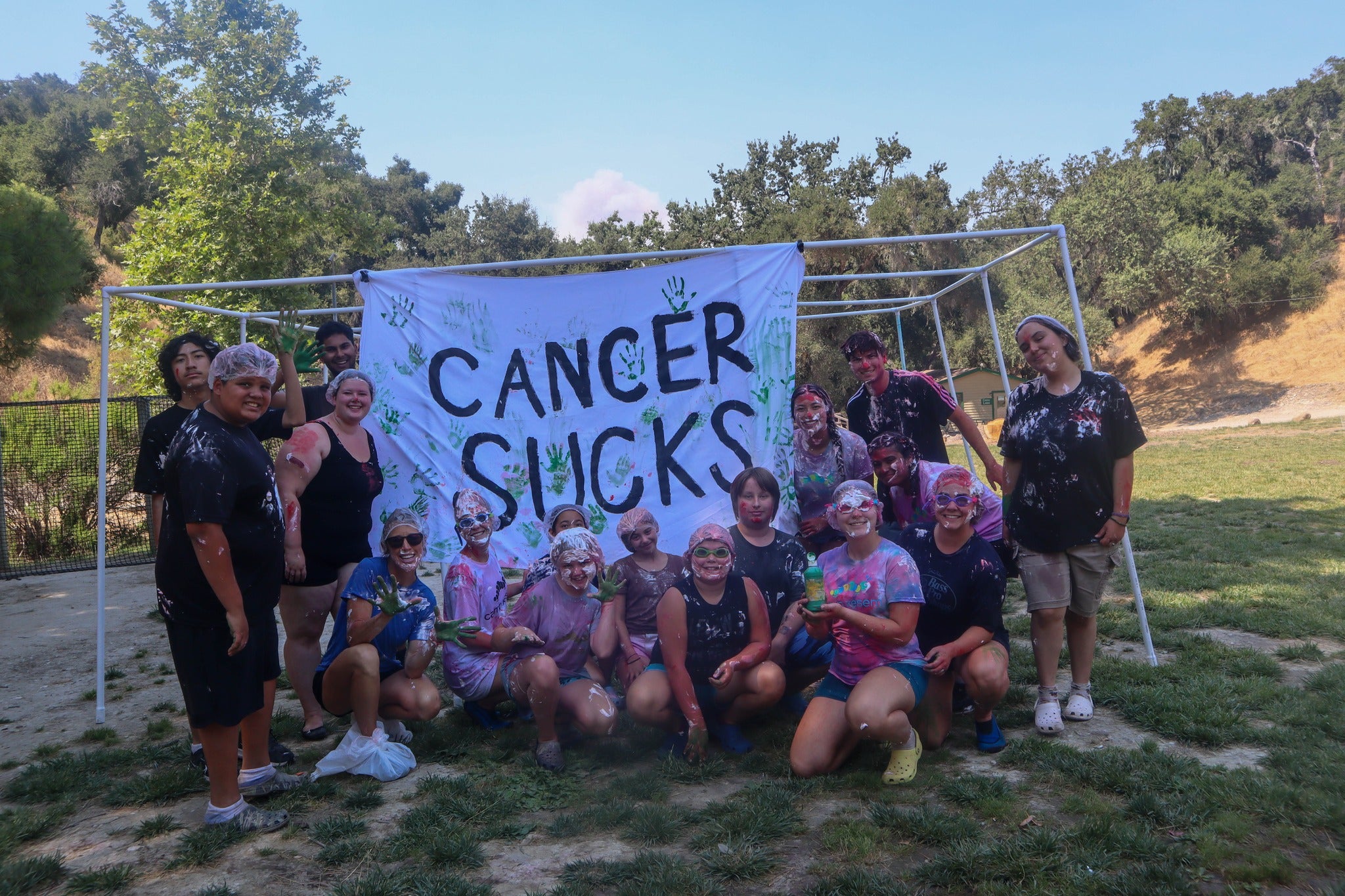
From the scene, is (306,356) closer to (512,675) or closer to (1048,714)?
(512,675)

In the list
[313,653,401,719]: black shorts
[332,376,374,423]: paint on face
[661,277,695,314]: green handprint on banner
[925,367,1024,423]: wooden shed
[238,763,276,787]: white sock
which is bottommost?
[238,763,276,787]: white sock

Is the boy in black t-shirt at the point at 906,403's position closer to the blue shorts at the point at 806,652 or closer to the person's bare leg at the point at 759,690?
the blue shorts at the point at 806,652

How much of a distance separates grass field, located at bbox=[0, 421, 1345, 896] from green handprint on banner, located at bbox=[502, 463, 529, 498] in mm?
1288

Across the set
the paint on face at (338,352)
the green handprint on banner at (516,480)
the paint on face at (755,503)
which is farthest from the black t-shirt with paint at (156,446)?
the paint on face at (755,503)

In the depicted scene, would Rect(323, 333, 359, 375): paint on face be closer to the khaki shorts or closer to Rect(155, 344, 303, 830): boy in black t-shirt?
Rect(155, 344, 303, 830): boy in black t-shirt

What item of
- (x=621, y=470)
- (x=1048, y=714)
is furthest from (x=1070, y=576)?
(x=621, y=470)

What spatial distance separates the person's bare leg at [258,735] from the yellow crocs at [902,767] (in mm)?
2628

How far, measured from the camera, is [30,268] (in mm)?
10961

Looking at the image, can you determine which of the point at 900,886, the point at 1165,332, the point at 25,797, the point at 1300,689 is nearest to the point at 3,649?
the point at 25,797

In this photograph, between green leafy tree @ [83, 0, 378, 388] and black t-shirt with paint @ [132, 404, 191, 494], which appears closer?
black t-shirt with paint @ [132, 404, 191, 494]

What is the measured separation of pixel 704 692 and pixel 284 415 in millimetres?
2650

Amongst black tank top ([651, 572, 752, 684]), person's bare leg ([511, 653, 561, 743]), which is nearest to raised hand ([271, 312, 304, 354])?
person's bare leg ([511, 653, 561, 743])

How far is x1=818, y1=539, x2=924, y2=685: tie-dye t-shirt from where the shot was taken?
3857 mm

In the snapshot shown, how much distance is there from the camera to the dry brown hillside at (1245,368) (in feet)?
91.3
